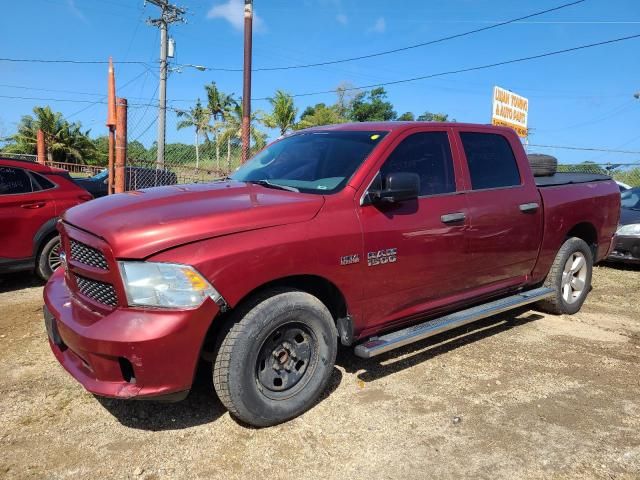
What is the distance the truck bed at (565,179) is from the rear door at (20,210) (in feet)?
18.4

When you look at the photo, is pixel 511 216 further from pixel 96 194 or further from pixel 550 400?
pixel 96 194

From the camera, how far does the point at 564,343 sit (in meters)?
4.71

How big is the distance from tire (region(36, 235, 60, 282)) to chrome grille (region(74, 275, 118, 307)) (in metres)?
3.69

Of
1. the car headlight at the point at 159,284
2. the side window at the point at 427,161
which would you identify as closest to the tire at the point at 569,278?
the side window at the point at 427,161

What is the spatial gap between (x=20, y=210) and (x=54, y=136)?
39506 mm

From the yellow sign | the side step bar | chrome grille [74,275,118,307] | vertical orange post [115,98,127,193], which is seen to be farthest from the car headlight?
the yellow sign

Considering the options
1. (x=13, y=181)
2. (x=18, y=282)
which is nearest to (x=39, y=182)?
(x=13, y=181)

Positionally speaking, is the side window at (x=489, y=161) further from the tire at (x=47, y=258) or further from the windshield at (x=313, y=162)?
the tire at (x=47, y=258)

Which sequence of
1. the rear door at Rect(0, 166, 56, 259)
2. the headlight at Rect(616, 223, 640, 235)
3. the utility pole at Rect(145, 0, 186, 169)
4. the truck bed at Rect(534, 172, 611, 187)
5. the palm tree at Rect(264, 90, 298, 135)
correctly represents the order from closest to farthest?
the truck bed at Rect(534, 172, 611, 187)
the rear door at Rect(0, 166, 56, 259)
the headlight at Rect(616, 223, 640, 235)
the utility pole at Rect(145, 0, 186, 169)
the palm tree at Rect(264, 90, 298, 135)

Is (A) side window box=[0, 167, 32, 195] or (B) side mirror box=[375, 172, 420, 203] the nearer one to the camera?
(B) side mirror box=[375, 172, 420, 203]

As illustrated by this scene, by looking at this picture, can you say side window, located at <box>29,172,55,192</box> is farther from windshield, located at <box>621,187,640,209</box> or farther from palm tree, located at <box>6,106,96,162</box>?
palm tree, located at <box>6,106,96,162</box>

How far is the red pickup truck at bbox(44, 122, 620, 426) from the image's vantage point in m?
2.64

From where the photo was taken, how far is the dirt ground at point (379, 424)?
2729mm

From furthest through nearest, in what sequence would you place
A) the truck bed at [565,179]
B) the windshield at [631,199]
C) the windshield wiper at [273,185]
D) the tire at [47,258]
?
the windshield at [631,199] < the tire at [47,258] < the truck bed at [565,179] < the windshield wiper at [273,185]
